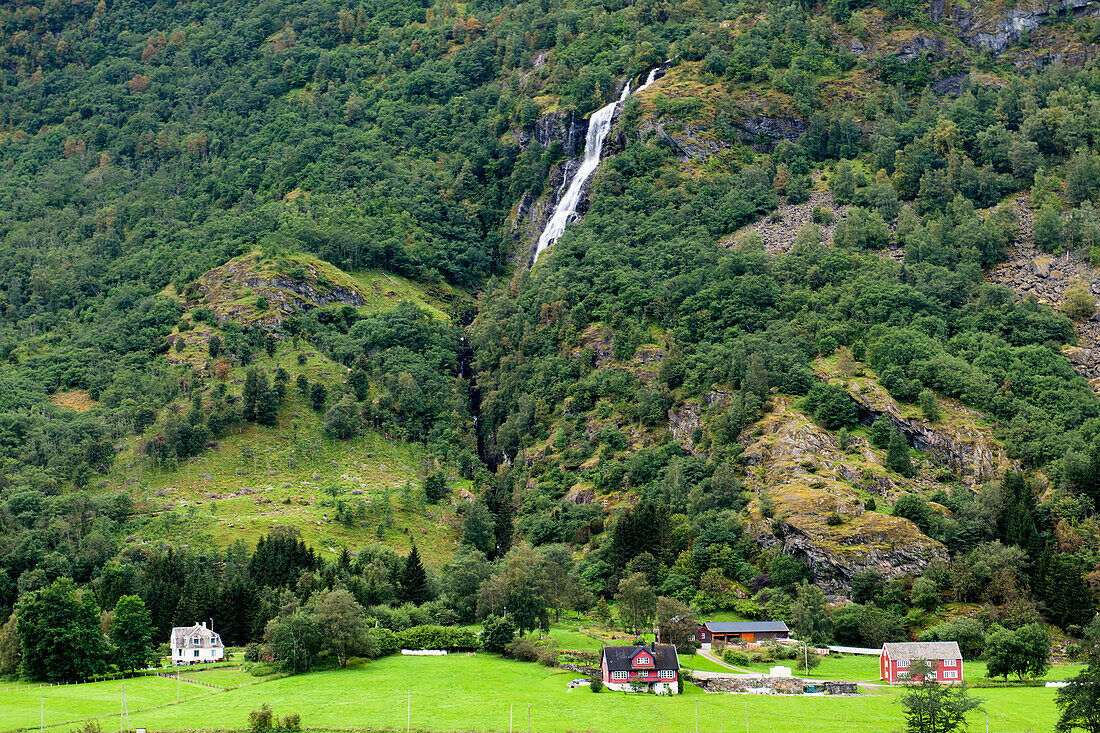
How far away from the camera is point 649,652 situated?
114125mm

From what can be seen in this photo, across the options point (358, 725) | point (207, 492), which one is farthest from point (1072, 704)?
point (207, 492)

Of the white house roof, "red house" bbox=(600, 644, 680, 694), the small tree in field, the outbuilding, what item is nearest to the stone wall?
"red house" bbox=(600, 644, 680, 694)

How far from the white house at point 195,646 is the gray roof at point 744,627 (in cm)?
6106

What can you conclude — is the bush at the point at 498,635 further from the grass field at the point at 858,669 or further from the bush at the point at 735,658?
the grass field at the point at 858,669

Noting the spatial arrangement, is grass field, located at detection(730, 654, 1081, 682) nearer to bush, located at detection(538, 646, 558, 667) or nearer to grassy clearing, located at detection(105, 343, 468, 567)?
bush, located at detection(538, 646, 558, 667)

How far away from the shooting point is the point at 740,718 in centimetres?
10006

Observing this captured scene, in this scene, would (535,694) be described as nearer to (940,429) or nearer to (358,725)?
(358,725)

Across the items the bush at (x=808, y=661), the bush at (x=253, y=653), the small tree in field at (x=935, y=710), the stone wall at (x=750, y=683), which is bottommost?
the bush at (x=808, y=661)

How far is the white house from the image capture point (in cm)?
13688

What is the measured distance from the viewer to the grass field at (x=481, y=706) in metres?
96.4

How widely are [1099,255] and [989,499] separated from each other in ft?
217

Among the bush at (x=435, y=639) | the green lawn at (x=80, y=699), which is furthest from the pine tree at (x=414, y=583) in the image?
the green lawn at (x=80, y=699)

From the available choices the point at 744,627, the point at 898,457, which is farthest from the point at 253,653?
the point at 898,457

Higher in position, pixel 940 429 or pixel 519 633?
pixel 940 429
